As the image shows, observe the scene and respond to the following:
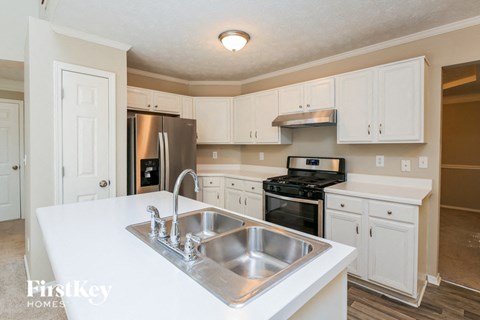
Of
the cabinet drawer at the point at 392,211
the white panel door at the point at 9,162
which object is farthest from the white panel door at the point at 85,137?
the white panel door at the point at 9,162

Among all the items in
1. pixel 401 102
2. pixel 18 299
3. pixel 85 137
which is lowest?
pixel 18 299

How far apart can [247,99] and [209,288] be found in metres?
3.32

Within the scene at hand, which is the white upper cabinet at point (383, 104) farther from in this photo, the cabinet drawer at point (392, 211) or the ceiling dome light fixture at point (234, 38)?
the ceiling dome light fixture at point (234, 38)

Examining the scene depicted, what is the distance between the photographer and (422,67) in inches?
88.2

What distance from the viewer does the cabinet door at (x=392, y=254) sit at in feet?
6.75

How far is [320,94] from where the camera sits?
2951 millimetres

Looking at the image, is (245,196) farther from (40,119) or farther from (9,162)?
(9,162)

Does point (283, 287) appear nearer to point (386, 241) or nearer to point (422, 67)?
point (386, 241)

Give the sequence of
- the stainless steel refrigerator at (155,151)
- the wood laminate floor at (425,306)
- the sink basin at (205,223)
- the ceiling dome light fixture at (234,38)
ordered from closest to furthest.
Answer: the sink basin at (205,223) → the wood laminate floor at (425,306) → the ceiling dome light fixture at (234,38) → the stainless steel refrigerator at (155,151)

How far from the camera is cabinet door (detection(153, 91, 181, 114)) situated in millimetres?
3584

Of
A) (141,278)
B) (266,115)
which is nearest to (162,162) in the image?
(266,115)

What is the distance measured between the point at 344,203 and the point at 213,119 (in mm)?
2412

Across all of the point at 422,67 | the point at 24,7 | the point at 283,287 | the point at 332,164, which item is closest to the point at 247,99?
the point at 332,164

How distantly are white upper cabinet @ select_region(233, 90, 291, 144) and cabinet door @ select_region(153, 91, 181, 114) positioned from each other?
35.3 inches
